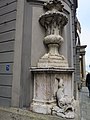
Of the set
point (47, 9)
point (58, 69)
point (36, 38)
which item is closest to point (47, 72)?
point (58, 69)

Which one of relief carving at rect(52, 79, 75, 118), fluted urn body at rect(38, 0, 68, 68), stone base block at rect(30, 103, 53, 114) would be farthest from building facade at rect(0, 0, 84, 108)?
relief carving at rect(52, 79, 75, 118)

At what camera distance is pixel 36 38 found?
5.61 m

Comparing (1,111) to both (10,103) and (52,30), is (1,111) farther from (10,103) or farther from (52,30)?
(52,30)

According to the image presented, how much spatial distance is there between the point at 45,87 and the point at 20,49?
1.46 m

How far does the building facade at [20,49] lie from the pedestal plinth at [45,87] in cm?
27

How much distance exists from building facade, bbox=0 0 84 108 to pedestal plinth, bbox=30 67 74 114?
27 cm

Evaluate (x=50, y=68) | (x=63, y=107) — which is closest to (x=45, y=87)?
(x=50, y=68)

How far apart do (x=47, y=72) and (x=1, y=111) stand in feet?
6.09

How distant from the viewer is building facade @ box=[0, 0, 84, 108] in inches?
208

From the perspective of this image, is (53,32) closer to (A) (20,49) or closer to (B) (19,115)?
(A) (20,49)

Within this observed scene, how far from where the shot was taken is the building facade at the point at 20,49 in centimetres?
527

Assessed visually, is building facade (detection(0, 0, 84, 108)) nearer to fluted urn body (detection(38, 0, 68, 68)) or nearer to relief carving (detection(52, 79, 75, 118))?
fluted urn body (detection(38, 0, 68, 68))

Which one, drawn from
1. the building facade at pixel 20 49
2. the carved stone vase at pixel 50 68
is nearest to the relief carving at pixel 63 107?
the carved stone vase at pixel 50 68

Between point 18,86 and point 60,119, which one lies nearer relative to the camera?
point 60,119
